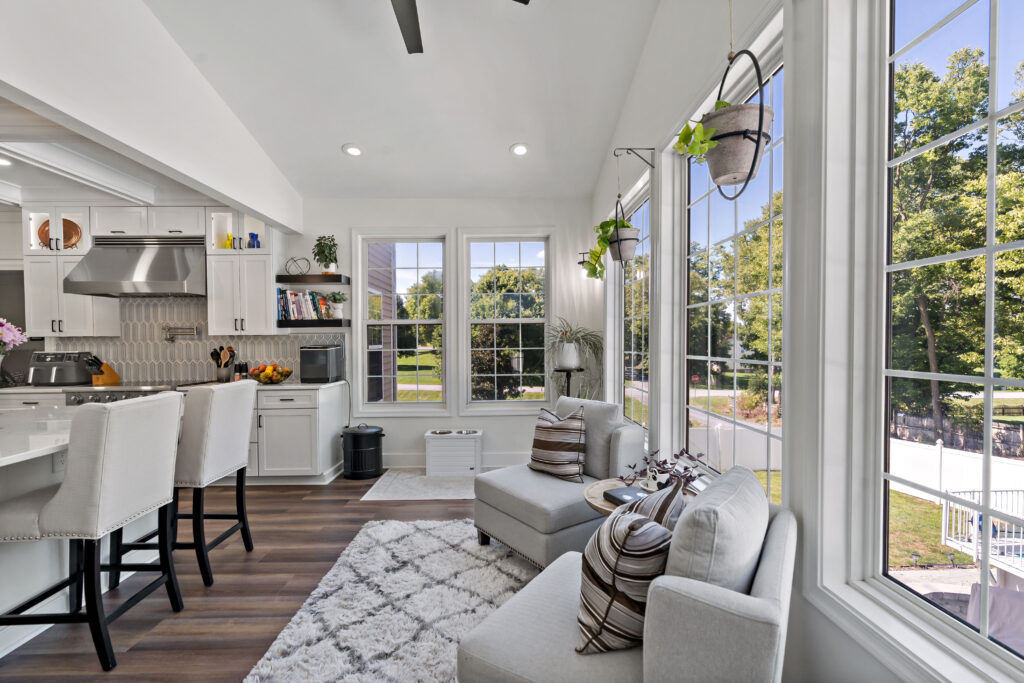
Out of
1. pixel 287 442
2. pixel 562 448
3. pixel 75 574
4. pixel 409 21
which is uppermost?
pixel 409 21

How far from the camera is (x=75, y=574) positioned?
2.19m

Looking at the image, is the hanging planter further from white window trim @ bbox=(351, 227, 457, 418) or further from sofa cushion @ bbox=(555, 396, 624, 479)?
white window trim @ bbox=(351, 227, 457, 418)

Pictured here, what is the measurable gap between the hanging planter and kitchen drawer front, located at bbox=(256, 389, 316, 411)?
12.5 feet

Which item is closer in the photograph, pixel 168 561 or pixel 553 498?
pixel 168 561

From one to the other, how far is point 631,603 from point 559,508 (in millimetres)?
1221

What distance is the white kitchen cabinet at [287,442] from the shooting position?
13.8 ft

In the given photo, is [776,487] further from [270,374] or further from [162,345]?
[162,345]

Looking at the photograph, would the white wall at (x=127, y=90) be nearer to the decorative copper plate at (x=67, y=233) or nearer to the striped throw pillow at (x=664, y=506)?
the decorative copper plate at (x=67, y=233)

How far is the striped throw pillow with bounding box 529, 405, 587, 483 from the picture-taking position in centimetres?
288

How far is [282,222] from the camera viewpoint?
436 centimetres

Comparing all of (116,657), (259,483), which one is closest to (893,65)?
(116,657)

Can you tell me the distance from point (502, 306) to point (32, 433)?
359 cm

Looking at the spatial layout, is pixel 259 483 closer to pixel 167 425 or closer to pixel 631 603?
pixel 167 425

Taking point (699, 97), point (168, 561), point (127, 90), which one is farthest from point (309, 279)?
point (699, 97)
